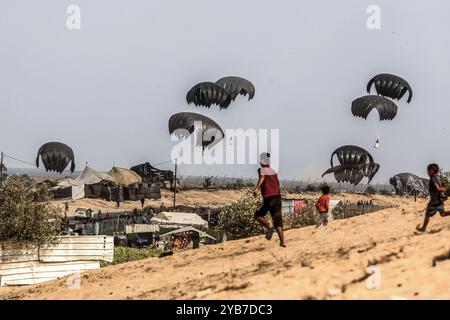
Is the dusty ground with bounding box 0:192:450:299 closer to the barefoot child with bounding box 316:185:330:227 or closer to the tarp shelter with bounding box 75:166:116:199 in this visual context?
the barefoot child with bounding box 316:185:330:227

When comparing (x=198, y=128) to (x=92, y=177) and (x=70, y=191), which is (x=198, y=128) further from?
(x=70, y=191)

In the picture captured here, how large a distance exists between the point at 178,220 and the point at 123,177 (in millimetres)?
20620

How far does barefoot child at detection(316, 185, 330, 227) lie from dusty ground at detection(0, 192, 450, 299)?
339mm

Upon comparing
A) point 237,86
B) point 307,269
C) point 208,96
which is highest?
point 237,86

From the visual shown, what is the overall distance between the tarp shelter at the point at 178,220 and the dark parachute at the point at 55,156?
109 ft

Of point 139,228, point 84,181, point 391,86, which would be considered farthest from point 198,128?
point 139,228

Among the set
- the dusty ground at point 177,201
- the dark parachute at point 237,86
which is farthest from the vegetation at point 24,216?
the dark parachute at point 237,86

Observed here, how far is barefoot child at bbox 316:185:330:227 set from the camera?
A: 1436 centimetres

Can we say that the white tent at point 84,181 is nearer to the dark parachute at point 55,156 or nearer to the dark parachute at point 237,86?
the dark parachute at point 55,156

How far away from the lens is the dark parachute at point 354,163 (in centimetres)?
6888

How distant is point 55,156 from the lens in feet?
228

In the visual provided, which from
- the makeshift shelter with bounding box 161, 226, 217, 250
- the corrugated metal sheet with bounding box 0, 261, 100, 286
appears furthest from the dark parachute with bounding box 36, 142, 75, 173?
the corrugated metal sheet with bounding box 0, 261, 100, 286
